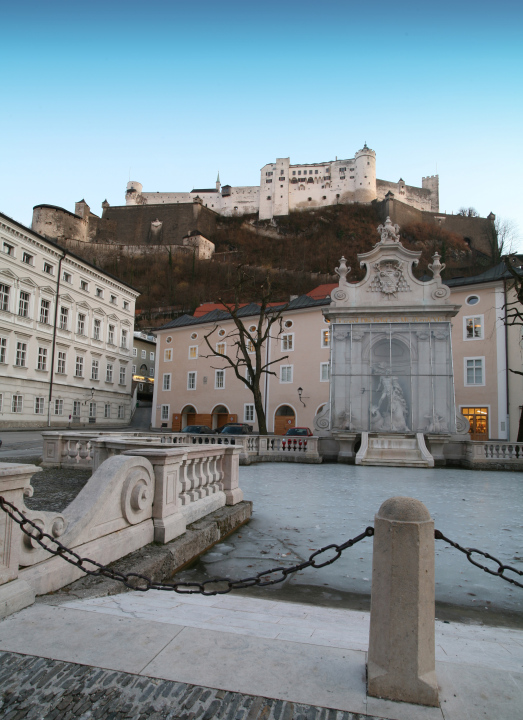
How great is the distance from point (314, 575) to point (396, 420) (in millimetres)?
16538

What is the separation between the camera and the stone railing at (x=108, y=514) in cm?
321

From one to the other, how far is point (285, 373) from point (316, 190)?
74131 mm

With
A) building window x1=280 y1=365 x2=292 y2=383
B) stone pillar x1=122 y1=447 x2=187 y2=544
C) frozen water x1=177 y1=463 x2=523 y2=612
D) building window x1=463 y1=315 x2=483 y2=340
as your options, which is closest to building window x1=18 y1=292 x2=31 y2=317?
building window x1=280 y1=365 x2=292 y2=383

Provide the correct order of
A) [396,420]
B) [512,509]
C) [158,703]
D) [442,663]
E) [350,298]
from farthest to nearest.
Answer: [350,298], [396,420], [512,509], [442,663], [158,703]

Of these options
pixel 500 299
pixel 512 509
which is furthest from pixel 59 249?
pixel 512 509

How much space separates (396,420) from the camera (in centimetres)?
2108

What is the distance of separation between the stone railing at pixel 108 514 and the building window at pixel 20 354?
102 feet

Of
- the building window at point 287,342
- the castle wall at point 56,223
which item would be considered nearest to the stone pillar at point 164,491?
the building window at point 287,342

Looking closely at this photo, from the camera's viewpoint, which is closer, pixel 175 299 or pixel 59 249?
pixel 59 249

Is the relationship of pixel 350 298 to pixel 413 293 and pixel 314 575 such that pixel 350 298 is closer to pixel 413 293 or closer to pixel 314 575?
pixel 413 293

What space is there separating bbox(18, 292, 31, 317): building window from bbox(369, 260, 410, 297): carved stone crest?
81.9ft

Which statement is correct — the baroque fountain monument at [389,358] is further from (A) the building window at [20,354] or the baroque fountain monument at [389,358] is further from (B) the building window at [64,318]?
(B) the building window at [64,318]

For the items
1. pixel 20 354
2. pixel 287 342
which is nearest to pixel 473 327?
pixel 287 342

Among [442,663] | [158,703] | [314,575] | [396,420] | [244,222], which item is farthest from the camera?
[244,222]
